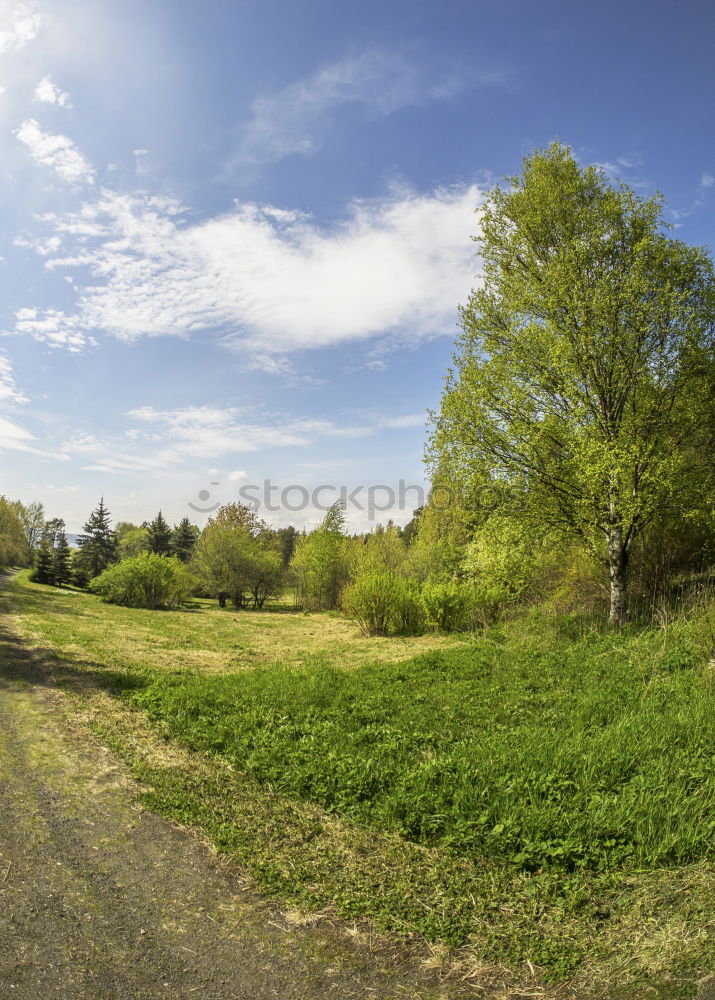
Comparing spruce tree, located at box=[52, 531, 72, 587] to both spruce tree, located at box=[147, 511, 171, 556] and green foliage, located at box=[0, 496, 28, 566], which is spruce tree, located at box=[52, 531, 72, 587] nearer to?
spruce tree, located at box=[147, 511, 171, 556]

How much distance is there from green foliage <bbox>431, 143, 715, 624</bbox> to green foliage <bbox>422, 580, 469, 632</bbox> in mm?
6099

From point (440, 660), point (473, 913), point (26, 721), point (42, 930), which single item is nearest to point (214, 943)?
point (42, 930)

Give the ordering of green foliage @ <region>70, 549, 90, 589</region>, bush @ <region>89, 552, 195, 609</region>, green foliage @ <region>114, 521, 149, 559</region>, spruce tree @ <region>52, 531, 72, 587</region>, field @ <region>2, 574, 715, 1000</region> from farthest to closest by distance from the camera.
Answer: green foliage @ <region>114, 521, 149, 559</region> < green foliage @ <region>70, 549, 90, 589</region> < spruce tree @ <region>52, 531, 72, 587</region> < bush @ <region>89, 552, 195, 609</region> < field @ <region>2, 574, 715, 1000</region>

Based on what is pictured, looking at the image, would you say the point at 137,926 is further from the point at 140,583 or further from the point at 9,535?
the point at 9,535

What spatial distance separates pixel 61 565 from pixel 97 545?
5.58 metres

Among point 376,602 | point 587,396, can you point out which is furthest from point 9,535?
point 587,396

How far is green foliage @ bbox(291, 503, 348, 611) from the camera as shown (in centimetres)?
4322

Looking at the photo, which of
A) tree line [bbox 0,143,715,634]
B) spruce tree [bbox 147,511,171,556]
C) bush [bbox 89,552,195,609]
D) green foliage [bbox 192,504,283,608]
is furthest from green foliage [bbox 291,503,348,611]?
tree line [bbox 0,143,715,634]

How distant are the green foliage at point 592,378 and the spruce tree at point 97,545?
50099mm

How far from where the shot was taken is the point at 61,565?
162 feet

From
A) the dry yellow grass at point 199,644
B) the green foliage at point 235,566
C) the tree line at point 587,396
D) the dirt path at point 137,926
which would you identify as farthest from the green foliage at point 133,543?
the dirt path at point 137,926

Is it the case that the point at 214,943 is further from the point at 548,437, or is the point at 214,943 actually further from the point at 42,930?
the point at 548,437

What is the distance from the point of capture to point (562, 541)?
13688mm

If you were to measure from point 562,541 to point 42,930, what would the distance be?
12826 millimetres
